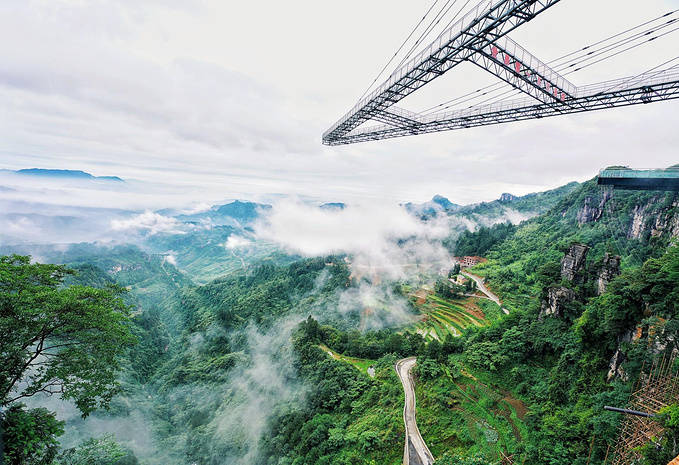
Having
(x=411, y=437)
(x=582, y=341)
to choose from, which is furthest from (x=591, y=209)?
(x=411, y=437)

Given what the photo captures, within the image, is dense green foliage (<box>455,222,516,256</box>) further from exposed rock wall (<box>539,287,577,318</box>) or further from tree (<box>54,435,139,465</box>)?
tree (<box>54,435,139,465</box>)

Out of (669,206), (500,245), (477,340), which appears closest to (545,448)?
(477,340)

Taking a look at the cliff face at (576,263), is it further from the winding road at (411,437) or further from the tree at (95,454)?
the tree at (95,454)

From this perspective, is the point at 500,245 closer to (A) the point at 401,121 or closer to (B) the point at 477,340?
(B) the point at 477,340

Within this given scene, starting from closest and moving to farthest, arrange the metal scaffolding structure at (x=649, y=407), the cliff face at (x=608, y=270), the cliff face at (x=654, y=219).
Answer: the metal scaffolding structure at (x=649, y=407) < the cliff face at (x=608, y=270) < the cliff face at (x=654, y=219)

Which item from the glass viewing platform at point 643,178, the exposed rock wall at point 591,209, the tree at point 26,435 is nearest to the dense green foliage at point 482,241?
the exposed rock wall at point 591,209

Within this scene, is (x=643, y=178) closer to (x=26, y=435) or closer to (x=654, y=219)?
(x=654, y=219)
